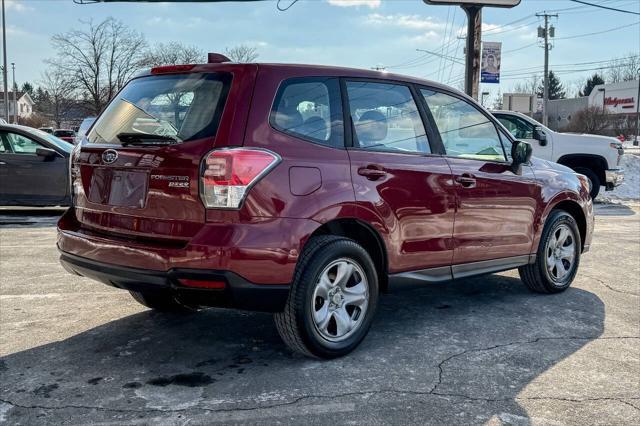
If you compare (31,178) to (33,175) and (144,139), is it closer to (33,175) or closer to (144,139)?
(33,175)

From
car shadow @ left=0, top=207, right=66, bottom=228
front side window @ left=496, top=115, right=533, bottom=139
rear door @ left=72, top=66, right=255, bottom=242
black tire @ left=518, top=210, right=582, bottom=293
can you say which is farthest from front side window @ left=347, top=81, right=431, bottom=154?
front side window @ left=496, top=115, right=533, bottom=139

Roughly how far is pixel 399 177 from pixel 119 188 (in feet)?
5.81

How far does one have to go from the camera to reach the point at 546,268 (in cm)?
564

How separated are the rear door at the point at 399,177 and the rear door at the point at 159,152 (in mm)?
857

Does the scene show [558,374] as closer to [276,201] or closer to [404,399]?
[404,399]

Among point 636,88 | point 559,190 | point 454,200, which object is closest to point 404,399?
point 454,200

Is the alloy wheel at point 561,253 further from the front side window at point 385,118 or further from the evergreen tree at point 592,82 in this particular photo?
the evergreen tree at point 592,82

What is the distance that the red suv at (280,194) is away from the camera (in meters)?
3.49

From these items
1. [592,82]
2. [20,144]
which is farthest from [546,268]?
[592,82]

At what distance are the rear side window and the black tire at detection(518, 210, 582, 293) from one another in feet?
8.33

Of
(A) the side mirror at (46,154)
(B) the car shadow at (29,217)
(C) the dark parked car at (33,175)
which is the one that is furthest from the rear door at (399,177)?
(A) the side mirror at (46,154)

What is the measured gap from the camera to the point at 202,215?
3480 millimetres

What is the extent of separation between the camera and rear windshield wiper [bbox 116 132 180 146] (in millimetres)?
3684

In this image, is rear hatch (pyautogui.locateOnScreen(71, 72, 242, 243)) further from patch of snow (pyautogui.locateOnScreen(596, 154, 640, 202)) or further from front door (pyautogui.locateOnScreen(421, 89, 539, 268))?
patch of snow (pyautogui.locateOnScreen(596, 154, 640, 202))
